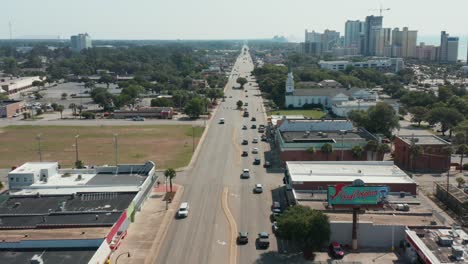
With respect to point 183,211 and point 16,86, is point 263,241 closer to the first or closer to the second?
point 183,211

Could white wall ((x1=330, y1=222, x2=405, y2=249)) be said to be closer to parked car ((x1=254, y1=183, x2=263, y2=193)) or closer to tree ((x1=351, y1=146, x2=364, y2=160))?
parked car ((x1=254, y1=183, x2=263, y2=193))

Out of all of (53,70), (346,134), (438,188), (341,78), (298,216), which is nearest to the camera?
(298,216)

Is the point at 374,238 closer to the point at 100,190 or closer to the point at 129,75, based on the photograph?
the point at 100,190

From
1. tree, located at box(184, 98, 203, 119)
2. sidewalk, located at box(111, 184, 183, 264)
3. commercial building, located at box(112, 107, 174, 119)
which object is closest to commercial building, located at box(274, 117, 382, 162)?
sidewalk, located at box(111, 184, 183, 264)

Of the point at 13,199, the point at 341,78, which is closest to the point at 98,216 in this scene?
the point at 13,199

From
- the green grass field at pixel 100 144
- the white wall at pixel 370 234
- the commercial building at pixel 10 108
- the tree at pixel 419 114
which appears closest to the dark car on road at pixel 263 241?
the white wall at pixel 370 234

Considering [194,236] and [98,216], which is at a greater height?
[98,216]

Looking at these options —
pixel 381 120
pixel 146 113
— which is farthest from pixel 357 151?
pixel 146 113
